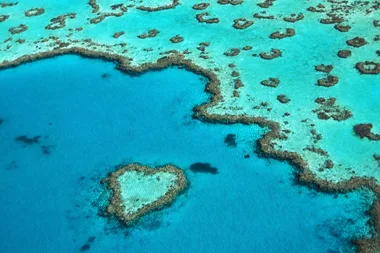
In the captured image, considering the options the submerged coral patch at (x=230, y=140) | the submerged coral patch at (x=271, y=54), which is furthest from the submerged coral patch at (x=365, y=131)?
the submerged coral patch at (x=271, y=54)

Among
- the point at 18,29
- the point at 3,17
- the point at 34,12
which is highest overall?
the point at 34,12

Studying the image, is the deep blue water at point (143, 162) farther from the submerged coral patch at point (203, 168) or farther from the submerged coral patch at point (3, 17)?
the submerged coral patch at point (3, 17)

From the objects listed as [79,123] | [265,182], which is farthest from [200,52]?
[265,182]

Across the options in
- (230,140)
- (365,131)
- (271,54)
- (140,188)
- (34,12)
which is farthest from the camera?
(34,12)

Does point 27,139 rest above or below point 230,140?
below

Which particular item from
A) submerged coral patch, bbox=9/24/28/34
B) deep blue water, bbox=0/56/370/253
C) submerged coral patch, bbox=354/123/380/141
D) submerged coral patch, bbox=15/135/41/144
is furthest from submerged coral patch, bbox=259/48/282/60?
submerged coral patch, bbox=9/24/28/34

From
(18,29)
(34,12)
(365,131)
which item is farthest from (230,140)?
(34,12)

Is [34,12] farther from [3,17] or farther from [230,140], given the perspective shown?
[230,140]
